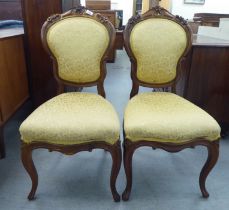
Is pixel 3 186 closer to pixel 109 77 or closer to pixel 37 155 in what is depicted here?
pixel 37 155

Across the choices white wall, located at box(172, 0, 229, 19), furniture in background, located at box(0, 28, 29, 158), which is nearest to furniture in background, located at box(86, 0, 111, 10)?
white wall, located at box(172, 0, 229, 19)

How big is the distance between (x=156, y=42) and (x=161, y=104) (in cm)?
41

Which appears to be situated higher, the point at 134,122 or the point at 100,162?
the point at 134,122

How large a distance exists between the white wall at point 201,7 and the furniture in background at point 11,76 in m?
5.18

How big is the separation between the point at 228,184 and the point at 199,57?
861mm

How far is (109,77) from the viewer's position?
3619 millimetres

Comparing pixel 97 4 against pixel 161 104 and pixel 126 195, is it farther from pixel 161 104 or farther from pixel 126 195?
pixel 126 195

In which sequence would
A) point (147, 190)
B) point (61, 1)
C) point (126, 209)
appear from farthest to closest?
point (61, 1) < point (147, 190) < point (126, 209)

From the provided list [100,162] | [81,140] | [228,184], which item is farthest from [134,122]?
[228,184]

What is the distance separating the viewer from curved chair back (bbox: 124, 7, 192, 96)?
1462 millimetres

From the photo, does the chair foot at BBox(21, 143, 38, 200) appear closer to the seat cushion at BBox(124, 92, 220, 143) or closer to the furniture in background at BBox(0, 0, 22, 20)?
the seat cushion at BBox(124, 92, 220, 143)

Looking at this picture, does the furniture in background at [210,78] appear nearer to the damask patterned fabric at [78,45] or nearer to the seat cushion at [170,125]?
the seat cushion at [170,125]

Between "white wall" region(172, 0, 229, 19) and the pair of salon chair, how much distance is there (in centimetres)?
496

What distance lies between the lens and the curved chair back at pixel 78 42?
1.43m
